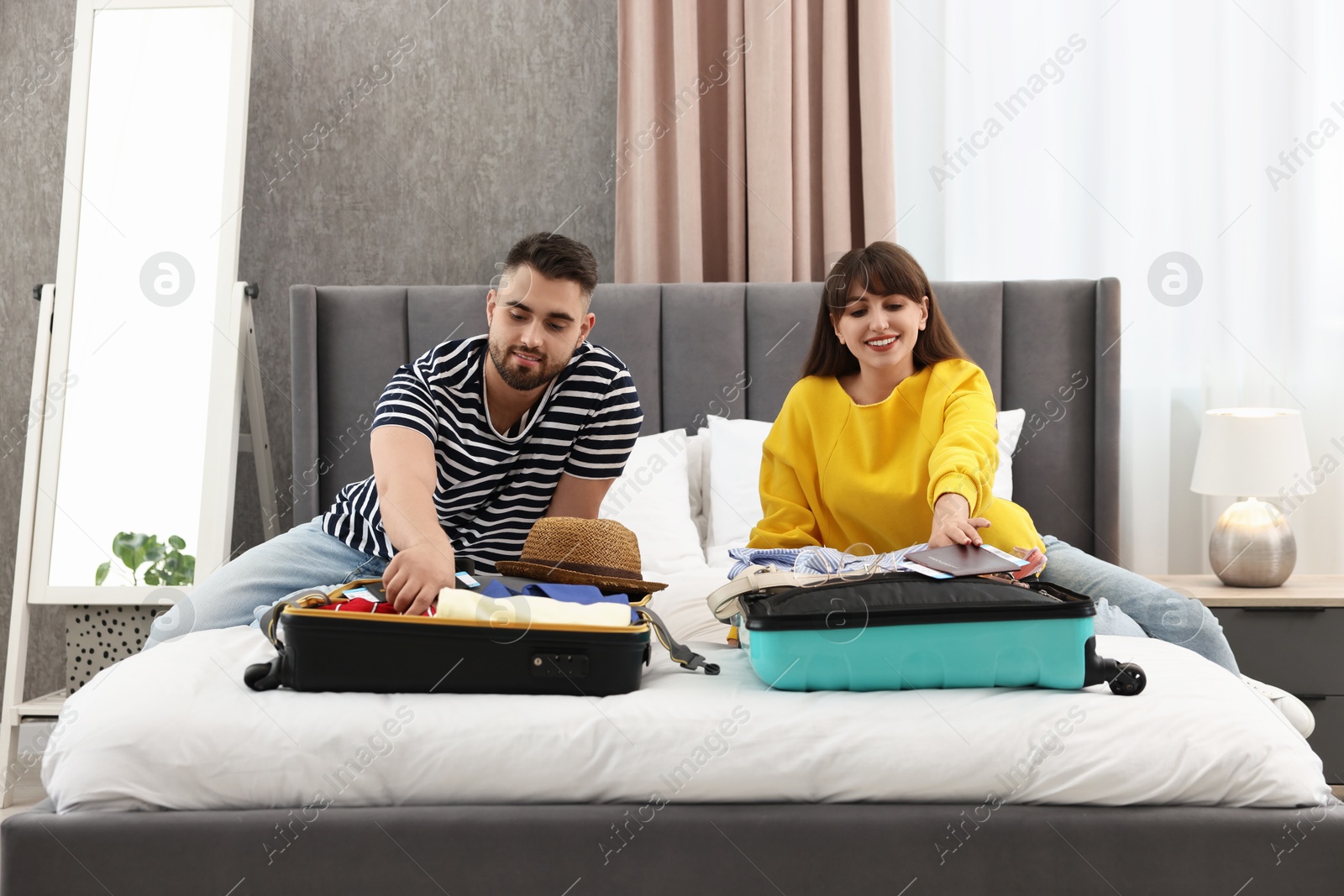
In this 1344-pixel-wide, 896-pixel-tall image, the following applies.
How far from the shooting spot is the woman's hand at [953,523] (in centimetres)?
142

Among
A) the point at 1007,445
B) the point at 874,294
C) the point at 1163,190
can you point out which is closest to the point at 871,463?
the point at 874,294

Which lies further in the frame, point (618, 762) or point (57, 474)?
point (57, 474)

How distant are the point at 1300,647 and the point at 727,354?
150 centimetres

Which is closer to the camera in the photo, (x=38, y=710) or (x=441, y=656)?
(x=441, y=656)

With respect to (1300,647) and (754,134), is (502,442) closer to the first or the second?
(754,134)

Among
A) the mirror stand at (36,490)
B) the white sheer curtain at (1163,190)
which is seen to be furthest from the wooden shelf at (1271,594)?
the mirror stand at (36,490)

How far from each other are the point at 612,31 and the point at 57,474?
75.8 inches

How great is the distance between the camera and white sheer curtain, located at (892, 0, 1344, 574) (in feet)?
8.79

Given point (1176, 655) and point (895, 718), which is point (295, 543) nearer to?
point (895, 718)

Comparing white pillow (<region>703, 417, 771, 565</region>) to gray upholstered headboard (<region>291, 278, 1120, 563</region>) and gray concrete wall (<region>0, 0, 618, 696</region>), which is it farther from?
gray concrete wall (<region>0, 0, 618, 696</region>)

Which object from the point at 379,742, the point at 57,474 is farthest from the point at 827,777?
the point at 57,474

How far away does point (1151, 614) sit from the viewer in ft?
5.46

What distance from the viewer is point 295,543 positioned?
1900mm

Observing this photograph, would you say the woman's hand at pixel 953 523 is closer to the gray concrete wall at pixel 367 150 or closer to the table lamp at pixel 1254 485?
the table lamp at pixel 1254 485
